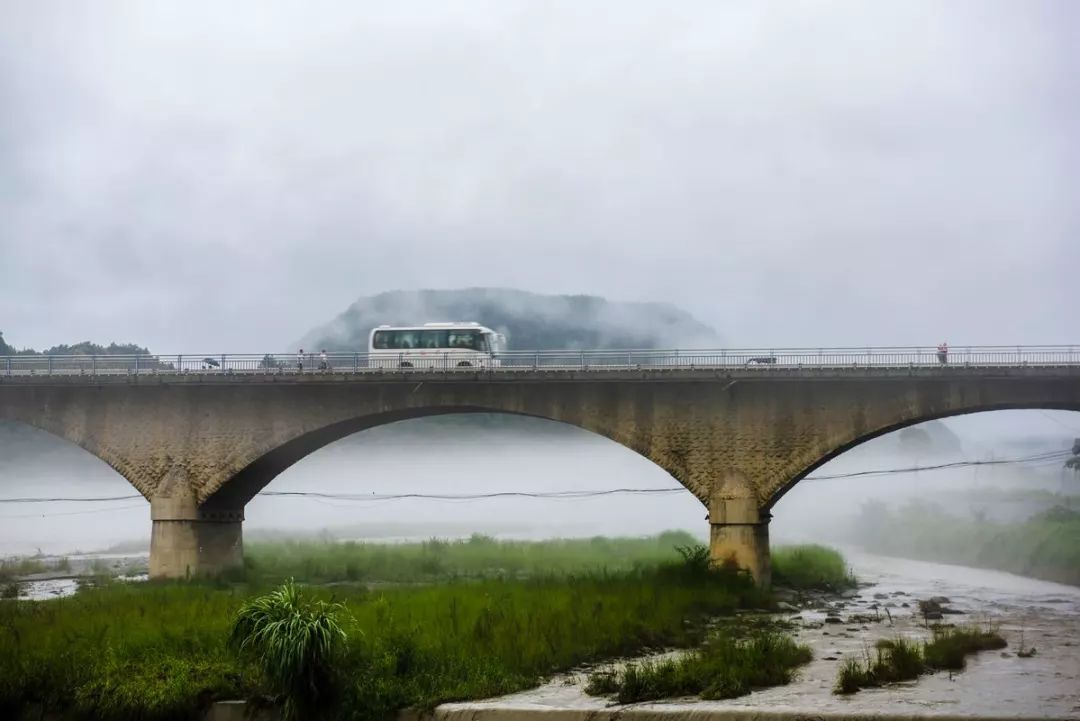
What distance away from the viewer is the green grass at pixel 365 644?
2236cm

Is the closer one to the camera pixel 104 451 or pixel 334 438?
pixel 104 451

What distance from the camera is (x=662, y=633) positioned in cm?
2872

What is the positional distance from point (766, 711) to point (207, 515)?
28091mm

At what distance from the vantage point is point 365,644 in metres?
23.1

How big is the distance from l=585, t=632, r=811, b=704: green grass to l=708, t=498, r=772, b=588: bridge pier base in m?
12.3

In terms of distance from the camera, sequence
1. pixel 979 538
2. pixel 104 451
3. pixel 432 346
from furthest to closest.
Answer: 1. pixel 979 538
2. pixel 432 346
3. pixel 104 451

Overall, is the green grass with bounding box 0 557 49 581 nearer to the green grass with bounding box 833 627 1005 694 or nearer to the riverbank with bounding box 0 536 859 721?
the riverbank with bounding box 0 536 859 721

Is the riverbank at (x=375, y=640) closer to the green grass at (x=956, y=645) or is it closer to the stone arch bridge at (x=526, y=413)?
the stone arch bridge at (x=526, y=413)

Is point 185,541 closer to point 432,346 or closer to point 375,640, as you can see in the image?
point 432,346

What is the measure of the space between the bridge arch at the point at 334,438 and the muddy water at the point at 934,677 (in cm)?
728

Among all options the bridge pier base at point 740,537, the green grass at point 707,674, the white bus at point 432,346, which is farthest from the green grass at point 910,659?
the white bus at point 432,346

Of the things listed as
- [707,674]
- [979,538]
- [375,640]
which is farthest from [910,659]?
[979,538]

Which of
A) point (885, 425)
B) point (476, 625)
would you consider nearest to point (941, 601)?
point (885, 425)

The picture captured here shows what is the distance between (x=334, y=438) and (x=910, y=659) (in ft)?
86.8
